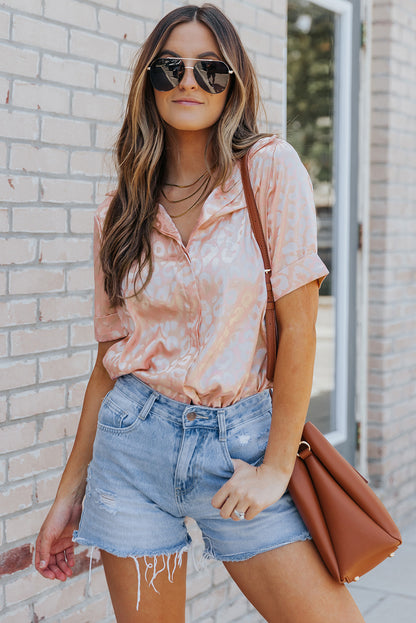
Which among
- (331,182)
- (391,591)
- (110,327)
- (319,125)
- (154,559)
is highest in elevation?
(319,125)

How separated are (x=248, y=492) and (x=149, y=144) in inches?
31.7

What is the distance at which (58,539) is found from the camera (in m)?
2.18

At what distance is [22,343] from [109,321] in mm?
686

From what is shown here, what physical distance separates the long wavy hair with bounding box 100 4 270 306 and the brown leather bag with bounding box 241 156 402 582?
124mm

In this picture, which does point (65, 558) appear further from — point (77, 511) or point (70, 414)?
point (70, 414)

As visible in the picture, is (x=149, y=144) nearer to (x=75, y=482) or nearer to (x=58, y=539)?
(x=75, y=482)

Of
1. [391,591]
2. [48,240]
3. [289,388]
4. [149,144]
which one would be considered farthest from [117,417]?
[391,591]

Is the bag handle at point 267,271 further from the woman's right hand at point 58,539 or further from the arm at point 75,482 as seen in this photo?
the woman's right hand at point 58,539

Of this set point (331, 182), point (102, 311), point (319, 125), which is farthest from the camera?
point (331, 182)

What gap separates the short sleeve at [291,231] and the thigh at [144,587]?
2.20 ft

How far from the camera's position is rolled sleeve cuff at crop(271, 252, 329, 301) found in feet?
5.84

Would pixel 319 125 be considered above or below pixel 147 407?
above

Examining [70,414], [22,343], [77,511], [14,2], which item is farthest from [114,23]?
[77,511]

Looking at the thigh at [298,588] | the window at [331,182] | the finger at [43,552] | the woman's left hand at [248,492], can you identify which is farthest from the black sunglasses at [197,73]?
the window at [331,182]
